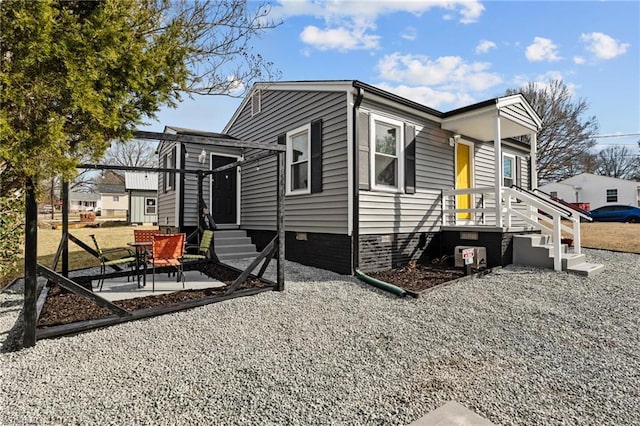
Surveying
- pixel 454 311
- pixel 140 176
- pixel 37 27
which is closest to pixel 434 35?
pixel 454 311

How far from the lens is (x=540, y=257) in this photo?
21.0ft

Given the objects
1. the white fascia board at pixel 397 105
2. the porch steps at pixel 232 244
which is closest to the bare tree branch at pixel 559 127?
the white fascia board at pixel 397 105

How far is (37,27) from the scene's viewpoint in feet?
8.32

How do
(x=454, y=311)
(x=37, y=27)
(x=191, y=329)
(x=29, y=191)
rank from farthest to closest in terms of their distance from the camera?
(x=454, y=311) < (x=191, y=329) < (x=29, y=191) < (x=37, y=27)

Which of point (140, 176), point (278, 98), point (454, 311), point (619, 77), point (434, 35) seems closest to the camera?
point (454, 311)

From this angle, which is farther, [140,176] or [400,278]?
[140,176]

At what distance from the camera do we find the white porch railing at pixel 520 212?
20.5ft

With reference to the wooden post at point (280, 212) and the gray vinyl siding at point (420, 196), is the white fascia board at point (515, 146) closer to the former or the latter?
the gray vinyl siding at point (420, 196)

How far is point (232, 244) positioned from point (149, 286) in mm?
3325

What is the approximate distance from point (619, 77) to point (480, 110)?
790 cm

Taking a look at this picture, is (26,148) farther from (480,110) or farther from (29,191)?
(480,110)

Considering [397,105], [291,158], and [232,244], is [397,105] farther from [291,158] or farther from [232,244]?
[232,244]

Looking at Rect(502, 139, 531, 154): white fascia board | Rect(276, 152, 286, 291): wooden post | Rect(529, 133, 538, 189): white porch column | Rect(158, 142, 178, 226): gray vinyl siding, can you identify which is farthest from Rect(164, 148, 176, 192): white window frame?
Rect(502, 139, 531, 154): white fascia board

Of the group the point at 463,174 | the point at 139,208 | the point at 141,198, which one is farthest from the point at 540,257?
the point at 141,198
